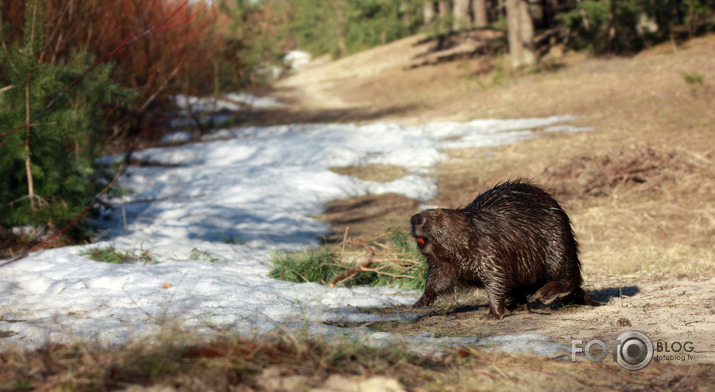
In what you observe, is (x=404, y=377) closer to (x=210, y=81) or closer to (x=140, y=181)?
(x=140, y=181)

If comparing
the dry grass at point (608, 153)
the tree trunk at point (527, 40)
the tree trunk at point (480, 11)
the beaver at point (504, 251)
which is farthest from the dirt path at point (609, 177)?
the tree trunk at point (480, 11)

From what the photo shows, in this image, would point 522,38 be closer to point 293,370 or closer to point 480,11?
point 480,11

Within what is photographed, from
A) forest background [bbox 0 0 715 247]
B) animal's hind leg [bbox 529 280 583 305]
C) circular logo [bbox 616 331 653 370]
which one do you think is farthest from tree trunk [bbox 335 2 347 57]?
circular logo [bbox 616 331 653 370]

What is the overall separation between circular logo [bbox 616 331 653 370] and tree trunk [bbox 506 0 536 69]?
18081 mm

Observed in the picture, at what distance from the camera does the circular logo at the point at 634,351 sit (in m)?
2.71

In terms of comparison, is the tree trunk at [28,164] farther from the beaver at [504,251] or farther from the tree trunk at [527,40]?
the tree trunk at [527,40]

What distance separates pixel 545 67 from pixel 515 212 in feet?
53.9

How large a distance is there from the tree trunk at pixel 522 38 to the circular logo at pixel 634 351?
18081mm

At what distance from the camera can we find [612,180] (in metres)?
8.25

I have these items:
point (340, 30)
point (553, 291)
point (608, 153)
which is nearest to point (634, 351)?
point (553, 291)

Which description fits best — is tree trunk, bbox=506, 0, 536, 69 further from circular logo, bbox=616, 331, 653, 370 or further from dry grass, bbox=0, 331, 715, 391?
dry grass, bbox=0, 331, 715, 391

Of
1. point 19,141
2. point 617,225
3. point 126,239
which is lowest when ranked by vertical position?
point 617,225

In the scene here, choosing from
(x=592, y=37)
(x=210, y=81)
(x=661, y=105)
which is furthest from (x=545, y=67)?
(x=210, y=81)

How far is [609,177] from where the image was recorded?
8258 millimetres
